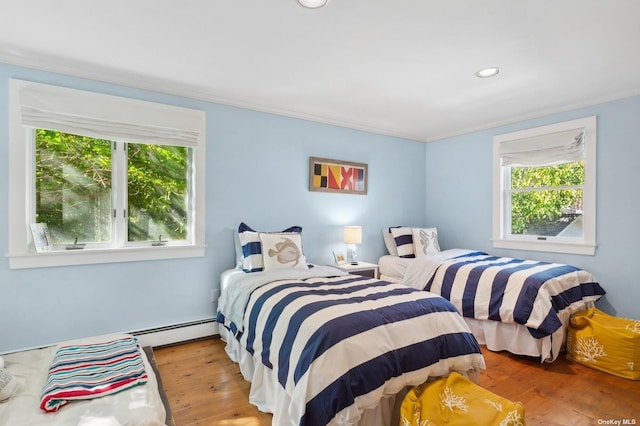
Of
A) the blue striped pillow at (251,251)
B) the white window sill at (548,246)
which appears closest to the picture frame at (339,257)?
the blue striped pillow at (251,251)

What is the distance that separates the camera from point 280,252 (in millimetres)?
3072

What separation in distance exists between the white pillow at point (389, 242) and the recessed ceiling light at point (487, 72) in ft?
7.22

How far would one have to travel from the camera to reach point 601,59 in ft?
7.91

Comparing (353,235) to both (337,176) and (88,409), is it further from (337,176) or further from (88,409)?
(88,409)

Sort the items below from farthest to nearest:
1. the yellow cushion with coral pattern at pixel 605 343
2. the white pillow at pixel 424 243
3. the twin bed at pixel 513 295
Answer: the white pillow at pixel 424 243 < the twin bed at pixel 513 295 < the yellow cushion with coral pattern at pixel 605 343

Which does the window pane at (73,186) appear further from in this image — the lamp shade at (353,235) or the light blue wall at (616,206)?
the light blue wall at (616,206)

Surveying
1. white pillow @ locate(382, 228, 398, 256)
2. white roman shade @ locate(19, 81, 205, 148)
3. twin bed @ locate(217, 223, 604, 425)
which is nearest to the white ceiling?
white roman shade @ locate(19, 81, 205, 148)

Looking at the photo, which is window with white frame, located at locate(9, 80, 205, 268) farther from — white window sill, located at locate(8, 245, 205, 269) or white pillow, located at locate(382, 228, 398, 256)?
white pillow, located at locate(382, 228, 398, 256)

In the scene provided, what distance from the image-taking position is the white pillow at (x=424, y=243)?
4086 mm

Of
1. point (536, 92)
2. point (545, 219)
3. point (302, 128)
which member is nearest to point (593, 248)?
point (545, 219)

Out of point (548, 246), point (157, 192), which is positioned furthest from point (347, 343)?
point (548, 246)

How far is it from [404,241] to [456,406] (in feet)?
8.74

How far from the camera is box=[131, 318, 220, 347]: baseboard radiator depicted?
2.92 meters

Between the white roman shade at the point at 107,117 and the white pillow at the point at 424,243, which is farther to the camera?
the white pillow at the point at 424,243
